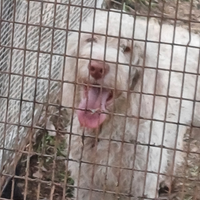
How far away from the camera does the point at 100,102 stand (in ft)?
8.05

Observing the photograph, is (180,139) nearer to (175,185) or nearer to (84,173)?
(175,185)

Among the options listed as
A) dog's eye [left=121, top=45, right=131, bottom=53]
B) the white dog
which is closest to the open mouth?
the white dog

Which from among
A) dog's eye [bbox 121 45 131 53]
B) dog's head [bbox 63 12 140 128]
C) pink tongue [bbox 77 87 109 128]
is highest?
dog's eye [bbox 121 45 131 53]

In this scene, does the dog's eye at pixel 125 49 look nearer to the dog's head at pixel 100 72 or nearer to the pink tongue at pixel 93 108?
the dog's head at pixel 100 72

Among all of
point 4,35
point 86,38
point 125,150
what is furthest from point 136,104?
point 4,35

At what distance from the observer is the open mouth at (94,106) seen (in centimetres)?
246

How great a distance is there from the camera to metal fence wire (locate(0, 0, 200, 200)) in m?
2.19

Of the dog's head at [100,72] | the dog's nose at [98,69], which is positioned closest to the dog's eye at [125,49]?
the dog's head at [100,72]

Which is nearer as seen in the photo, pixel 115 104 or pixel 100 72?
pixel 100 72

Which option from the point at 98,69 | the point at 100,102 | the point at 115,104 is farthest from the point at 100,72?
the point at 115,104

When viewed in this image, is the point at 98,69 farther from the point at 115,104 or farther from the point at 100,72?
the point at 115,104

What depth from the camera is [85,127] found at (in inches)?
100

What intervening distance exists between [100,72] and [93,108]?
0.20 m

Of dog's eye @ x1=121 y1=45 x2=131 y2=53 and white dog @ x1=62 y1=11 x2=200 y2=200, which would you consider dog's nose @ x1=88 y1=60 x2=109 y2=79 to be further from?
dog's eye @ x1=121 y1=45 x2=131 y2=53
